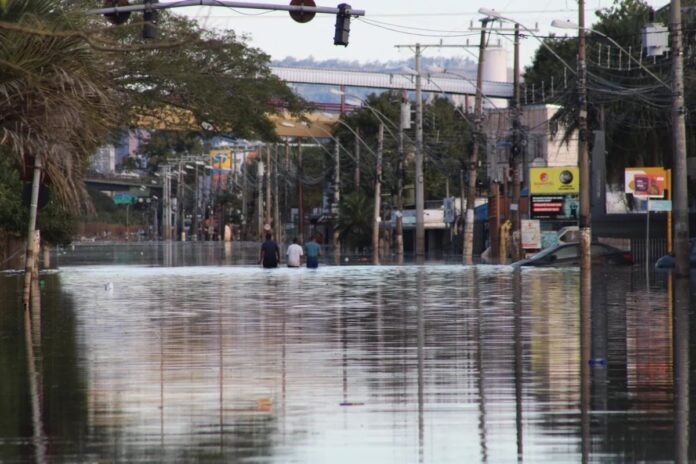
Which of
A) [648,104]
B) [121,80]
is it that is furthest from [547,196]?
[121,80]

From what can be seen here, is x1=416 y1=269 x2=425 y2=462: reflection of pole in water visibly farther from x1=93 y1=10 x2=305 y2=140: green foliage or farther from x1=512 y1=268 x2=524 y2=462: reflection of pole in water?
x1=93 y1=10 x2=305 y2=140: green foliage

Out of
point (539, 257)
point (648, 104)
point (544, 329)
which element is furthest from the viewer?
point (648, 104)

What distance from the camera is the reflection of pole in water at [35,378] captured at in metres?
10.5

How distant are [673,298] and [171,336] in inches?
521

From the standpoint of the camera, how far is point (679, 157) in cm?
4238

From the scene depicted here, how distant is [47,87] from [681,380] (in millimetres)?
9543

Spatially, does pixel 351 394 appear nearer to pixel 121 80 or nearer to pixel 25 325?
pixel 25 325

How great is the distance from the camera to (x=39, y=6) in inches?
778

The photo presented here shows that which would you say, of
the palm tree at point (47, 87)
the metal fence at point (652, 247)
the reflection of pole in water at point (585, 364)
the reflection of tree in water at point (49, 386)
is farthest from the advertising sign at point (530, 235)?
the palm tree at point (47, 87)

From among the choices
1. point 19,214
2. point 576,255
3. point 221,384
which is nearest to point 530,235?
point 576,255

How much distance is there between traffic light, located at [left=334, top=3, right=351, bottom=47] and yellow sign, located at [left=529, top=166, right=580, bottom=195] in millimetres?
53516

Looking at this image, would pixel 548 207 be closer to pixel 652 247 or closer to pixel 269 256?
pixel 652 247

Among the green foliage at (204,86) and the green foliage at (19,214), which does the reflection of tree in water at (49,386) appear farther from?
the green foliage at (19,214)

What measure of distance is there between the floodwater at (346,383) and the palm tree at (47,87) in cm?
261
